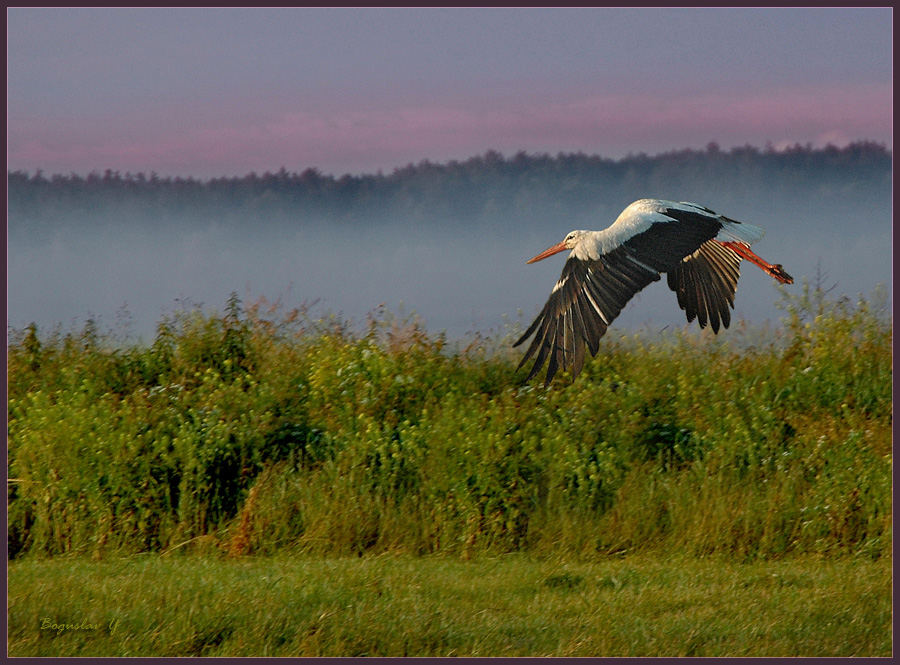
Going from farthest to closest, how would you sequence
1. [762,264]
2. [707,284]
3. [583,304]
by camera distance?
[707,284] → [762,264] → [583,304]

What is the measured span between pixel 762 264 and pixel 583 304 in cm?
120

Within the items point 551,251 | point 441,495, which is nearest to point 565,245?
point 551,251

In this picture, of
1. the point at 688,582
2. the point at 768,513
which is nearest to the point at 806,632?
the point at 688,582

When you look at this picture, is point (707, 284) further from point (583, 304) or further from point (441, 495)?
point (441, 495)

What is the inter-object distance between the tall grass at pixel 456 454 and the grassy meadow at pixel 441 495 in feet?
0.06

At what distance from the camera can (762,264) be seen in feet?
16.6

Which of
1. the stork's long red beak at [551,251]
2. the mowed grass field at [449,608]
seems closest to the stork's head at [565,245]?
the stork's long red beak at [551,251]

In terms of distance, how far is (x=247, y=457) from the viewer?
233 inches

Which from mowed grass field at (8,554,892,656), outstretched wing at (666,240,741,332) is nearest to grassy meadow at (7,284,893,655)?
mowed grass field at (8,554,892,656)

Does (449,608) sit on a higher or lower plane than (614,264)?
lower

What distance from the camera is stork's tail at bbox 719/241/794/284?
5.03 meters

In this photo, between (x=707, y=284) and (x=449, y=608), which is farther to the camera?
(x=707, y=284)

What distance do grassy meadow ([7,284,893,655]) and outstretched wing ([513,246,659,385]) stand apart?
47.9 inches

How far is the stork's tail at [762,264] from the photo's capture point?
5031mm
